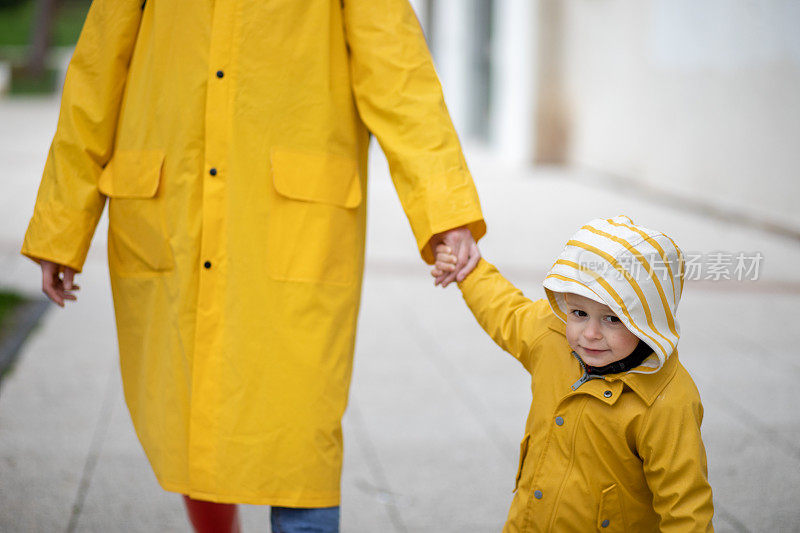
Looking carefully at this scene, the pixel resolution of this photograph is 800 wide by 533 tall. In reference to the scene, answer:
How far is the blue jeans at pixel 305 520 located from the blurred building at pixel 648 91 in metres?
7.39

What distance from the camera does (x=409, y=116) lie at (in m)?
2.40

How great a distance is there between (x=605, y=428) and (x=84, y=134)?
143 centimetres

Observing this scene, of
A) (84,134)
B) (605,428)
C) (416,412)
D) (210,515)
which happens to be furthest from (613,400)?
(416,412)

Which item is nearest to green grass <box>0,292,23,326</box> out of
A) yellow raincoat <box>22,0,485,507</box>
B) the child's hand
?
yellow raincoat <box>22,0,485,507</box>

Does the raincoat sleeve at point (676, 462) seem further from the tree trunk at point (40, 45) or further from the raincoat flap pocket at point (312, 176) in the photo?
the tree trunk at point (40, 45)

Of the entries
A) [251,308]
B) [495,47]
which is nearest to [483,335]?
[251,308]

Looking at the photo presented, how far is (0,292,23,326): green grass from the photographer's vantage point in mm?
5668

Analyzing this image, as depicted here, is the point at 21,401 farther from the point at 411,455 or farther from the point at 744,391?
the point at 744,391

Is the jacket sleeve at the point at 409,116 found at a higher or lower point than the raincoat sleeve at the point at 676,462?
higher

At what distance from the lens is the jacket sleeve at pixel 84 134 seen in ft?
8.04

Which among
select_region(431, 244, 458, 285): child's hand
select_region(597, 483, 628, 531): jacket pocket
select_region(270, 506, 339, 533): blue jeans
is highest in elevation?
select_region(431, 244, 458, 285): child's hand

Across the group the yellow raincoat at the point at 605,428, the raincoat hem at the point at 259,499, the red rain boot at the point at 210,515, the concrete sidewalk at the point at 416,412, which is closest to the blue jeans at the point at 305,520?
the raincoat hem at the point at 259,499

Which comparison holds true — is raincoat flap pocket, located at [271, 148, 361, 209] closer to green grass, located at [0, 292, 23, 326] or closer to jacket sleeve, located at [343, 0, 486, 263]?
jacket sleeve, located at [343, 0, 486, 263]

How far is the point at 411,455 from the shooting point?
3.98m
